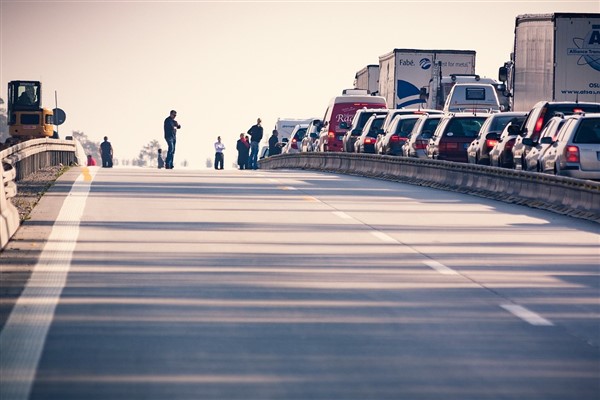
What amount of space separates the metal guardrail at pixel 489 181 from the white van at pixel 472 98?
19.9ft

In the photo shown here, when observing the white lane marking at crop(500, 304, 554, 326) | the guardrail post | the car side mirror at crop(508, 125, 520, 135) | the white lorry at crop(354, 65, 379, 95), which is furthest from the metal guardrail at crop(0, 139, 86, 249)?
the white lorry at crop(354, 65, 379, 95)

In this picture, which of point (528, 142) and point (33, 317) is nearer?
point (33, 317)

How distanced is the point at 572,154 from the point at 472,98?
23.2 meters

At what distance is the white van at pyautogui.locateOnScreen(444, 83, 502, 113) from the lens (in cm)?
4752

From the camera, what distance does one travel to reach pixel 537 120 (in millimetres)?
28859

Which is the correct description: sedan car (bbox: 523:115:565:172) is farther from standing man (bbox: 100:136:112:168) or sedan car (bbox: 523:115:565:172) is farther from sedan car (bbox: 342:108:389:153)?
standing man (bbox: 100:136:112:168)

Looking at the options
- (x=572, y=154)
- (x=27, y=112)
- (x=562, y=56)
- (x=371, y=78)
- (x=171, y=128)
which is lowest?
(x=27, y=112)

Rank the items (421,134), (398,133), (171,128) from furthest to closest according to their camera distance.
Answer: (171,128), (398,133), (421,134)

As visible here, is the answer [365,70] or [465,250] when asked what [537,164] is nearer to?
[465,250]

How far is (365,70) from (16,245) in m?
51.2

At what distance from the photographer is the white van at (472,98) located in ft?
156

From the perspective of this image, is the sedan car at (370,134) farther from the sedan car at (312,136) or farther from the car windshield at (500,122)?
the car windshield at (500,122)

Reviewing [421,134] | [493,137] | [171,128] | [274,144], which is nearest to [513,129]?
[493,137]

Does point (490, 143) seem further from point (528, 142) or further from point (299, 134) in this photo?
point (299, 134)
